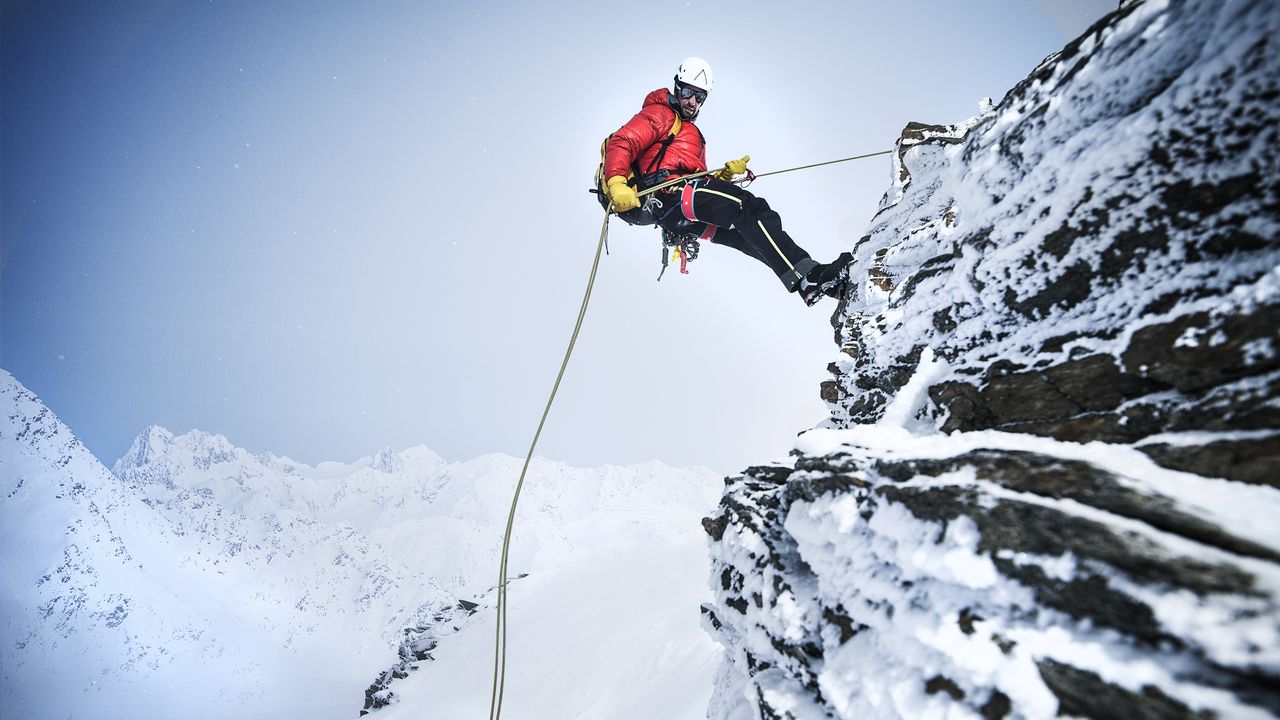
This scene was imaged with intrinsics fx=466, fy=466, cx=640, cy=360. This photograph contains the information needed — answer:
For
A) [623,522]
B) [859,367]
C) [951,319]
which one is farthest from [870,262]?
[623,522]

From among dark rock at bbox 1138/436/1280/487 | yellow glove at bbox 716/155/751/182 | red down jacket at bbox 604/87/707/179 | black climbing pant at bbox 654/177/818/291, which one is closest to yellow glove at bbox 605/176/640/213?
red down jacket at bbox 604/87/707/179

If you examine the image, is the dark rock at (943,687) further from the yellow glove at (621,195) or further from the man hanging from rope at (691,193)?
the yellow glove at (621,195)

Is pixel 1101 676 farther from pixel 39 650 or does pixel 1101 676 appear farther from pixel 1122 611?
pixel 39 650

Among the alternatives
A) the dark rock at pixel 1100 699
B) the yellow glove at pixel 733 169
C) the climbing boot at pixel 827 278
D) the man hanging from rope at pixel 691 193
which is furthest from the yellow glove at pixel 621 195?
the dark rock at pixel 1100 699

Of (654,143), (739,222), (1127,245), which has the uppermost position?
(654,143)

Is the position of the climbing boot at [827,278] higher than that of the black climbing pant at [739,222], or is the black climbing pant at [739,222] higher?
the black climbing pant at [739,222]

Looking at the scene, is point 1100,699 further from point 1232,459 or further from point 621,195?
point 621,195

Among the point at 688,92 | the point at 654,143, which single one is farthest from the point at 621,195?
the point at 688,92

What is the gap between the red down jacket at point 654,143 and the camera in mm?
5301

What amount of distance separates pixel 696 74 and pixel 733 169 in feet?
5.82

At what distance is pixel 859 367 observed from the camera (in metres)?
3.90

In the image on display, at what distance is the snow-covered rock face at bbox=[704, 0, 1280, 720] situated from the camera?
4.52 feet

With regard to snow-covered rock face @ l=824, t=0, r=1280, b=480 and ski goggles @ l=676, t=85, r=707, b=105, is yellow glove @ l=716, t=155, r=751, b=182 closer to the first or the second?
ski goggles @ l=676, t=85, r=707, b=105

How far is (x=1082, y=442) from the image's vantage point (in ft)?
6.80
